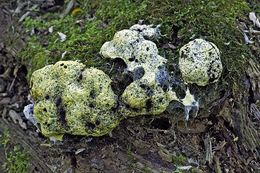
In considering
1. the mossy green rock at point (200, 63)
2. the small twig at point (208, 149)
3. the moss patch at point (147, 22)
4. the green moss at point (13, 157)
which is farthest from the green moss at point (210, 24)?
the green moss at point (13, 157)

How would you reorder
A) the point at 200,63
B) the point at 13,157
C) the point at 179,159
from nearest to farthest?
the point at 200,63 < the point at 179,159 < the point at 13,157

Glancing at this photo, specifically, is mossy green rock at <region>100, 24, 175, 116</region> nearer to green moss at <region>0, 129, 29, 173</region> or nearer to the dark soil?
the dark soil

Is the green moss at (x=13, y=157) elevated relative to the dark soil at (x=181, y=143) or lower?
lower

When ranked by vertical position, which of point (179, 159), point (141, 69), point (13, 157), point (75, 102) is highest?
point (141, 69)

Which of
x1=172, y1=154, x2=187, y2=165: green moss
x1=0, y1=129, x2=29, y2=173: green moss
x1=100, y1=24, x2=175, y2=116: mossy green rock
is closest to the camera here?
x1=100, y1=24, x2=175, y2=116: mossy green rock

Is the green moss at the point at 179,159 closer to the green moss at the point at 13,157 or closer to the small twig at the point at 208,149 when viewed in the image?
the small twig at the point at 208,149

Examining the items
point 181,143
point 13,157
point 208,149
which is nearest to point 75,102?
point 181,143

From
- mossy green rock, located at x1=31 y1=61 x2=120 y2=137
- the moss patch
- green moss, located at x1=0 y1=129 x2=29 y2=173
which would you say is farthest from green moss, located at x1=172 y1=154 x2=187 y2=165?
green moss, located at x1=0 y1=129 x2=29 y2=173

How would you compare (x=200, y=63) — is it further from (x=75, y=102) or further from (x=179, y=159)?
(x=75, y=102)
